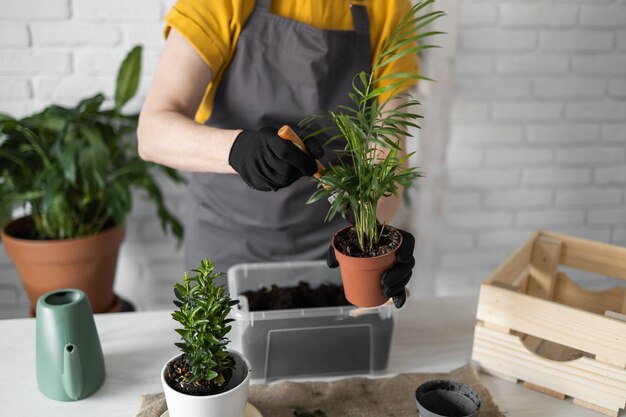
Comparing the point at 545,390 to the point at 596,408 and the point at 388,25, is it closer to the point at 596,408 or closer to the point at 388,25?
the point at 596,408

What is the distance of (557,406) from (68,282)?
1598mm

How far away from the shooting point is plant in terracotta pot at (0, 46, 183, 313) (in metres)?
1.87

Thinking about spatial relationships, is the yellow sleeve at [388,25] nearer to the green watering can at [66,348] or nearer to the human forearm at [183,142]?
the human forearm at [183,142]

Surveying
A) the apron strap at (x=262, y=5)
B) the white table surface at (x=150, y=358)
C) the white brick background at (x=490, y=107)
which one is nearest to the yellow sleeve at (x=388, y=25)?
the apron strap at (x=262, y=5)

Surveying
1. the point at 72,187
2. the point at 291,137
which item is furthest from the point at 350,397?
the point at 72,187

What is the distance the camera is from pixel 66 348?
1.02m

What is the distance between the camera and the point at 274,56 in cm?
140

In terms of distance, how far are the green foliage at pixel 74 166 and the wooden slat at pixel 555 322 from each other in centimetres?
127

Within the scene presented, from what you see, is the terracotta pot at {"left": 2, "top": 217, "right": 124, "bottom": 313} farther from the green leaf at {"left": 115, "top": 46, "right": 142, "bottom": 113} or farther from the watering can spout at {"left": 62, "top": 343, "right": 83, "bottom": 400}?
the watering can spout at {"left": 62, "top": 343, "right": 83, "bottom": 400}

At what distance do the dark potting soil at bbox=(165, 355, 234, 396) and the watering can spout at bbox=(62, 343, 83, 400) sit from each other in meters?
0.21

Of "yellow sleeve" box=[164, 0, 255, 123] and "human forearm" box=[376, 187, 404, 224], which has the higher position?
"yellow sleeve" box=[164, 0, 255, 123]

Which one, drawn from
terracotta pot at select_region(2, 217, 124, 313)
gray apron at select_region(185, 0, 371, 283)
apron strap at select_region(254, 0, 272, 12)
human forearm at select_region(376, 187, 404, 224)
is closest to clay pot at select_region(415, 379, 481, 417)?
human forearm at select_region(376, 187, 404, 224)

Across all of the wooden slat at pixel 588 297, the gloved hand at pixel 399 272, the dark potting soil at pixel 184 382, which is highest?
the gloved hand at pixel 399 272

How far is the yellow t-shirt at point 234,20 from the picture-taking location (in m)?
1.29
